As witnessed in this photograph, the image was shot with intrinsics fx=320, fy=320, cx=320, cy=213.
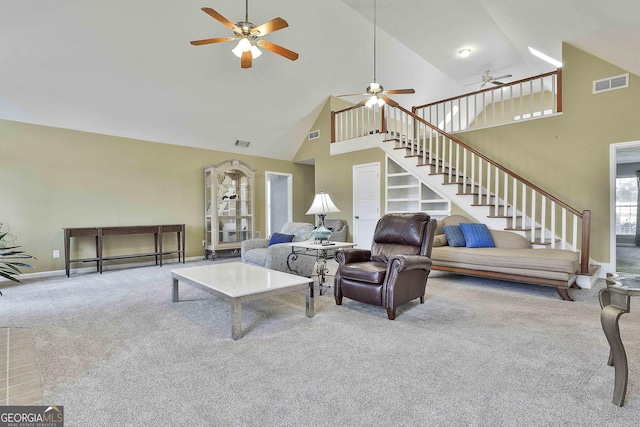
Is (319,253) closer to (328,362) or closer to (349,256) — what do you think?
(349,256)

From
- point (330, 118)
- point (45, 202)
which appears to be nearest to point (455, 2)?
point (330, 118)

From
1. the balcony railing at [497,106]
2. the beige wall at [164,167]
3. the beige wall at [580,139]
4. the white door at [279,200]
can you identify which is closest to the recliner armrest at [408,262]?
the beige wall at [580,139]

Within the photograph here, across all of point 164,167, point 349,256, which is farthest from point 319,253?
point 164,167

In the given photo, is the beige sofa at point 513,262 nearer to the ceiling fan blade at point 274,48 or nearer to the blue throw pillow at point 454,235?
the blue throw pillow at point 454,235

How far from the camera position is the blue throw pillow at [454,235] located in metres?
4.77

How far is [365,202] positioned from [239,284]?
4485 millimetres

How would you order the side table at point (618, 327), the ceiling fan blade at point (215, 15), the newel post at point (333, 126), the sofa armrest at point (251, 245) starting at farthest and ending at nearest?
the newel post at point (333, 126) → the sofa armrest at point (251, 245) → the ceiling fan blade at point (215, 15) → the side table at point (618, 327)

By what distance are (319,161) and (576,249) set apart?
17.2 ft

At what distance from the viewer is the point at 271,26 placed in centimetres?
307

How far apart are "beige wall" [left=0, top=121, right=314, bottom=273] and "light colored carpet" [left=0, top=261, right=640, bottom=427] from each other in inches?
73.2

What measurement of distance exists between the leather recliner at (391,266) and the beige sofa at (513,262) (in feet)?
3.92

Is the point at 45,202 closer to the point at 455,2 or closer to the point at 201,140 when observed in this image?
the point at 201,140

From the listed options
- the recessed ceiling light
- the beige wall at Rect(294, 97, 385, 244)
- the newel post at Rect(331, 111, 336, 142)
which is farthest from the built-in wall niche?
the recessed ceiling light

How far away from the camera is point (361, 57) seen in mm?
6523
